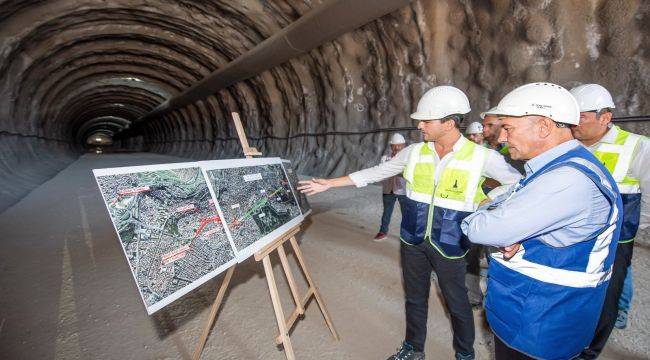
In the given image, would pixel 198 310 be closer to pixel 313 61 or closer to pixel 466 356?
pixel 466 356

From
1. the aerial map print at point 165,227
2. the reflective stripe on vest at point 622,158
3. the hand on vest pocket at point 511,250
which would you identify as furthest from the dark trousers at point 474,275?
the aerial map print at point 165,227

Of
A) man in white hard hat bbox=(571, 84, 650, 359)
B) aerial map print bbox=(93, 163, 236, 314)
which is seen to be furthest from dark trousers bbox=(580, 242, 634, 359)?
aerial map print bbox=(93, 163, 236, 314)

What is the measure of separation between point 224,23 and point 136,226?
11.6 meters

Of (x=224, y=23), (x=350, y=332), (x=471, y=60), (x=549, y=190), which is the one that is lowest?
(x=350, y=332)

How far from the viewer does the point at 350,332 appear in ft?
9.91

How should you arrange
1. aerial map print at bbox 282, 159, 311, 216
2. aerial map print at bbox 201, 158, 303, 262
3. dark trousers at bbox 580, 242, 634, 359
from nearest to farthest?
aerial map print at bbox 201, 158, 303, 262 → dark trousers at bbox 580, 242, 634, 359 → aerial map print at bbox 282, 159, 311, 216

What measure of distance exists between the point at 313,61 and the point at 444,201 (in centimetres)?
966

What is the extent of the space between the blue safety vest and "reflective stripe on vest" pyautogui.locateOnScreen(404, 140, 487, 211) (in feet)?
2.23

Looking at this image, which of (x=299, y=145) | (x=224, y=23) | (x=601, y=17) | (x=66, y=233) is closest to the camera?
(x=601, y=17)

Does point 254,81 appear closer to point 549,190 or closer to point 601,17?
point 601,17

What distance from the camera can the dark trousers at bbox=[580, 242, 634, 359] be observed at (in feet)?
8.31

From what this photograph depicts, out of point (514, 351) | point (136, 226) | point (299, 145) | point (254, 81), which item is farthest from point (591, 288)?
point (254, 81)

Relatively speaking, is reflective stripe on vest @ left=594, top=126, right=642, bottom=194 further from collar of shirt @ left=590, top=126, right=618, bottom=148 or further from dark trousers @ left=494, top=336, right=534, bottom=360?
dark trousers @ left=494, top=336, right=534, bottom=360

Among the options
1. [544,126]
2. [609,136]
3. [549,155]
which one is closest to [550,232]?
[549,155]
